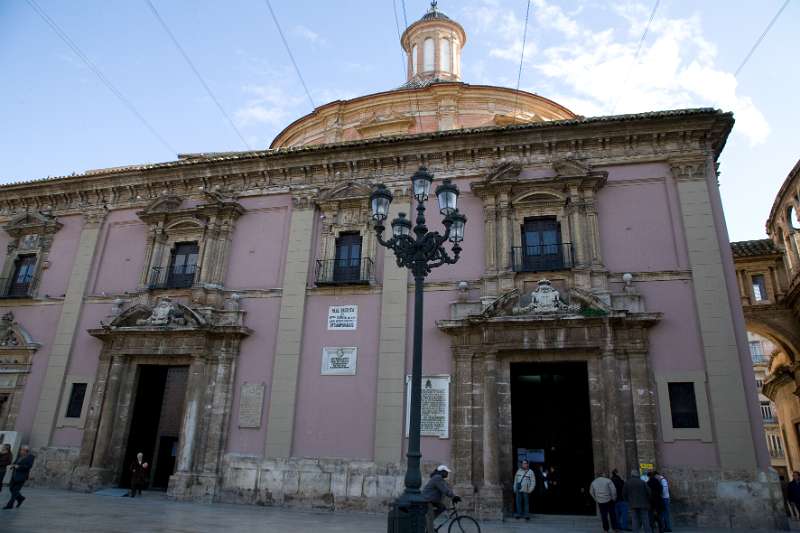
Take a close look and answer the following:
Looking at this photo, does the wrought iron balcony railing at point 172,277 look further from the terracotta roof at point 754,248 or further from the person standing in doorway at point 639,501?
the terracotta roof at point 754,248

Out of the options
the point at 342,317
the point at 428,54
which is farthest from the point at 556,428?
the point at 428,54

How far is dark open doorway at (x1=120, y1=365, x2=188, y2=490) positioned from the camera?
1337cm

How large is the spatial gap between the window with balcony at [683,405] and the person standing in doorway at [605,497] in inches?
84.5

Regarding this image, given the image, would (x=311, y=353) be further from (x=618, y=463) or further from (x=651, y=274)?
(x=651, y=274)

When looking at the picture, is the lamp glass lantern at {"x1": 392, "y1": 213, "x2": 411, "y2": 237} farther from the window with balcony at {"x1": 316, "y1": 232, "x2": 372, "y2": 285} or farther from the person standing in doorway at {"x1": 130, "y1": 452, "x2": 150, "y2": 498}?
the person standing in doorway at {"x1": 130, "y1": 452, "x2": 150, "y2": 498}

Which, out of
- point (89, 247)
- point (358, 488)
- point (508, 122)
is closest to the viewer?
point (358, 488)

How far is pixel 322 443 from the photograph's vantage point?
11836 mm

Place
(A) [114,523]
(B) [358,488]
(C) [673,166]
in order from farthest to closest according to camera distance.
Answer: (C) [673,166] → (B) [358,488] → (A) [114,523]

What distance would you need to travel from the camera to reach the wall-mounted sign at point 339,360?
483 inches

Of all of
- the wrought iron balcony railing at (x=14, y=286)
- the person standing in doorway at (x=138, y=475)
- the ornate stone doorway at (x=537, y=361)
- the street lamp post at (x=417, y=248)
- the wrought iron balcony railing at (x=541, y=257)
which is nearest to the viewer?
the street lamp post at (x=417, y=248)

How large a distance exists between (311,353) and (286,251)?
2.80m

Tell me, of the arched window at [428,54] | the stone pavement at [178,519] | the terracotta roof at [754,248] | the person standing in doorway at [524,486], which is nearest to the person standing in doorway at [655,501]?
the stone pavement at [178,519]

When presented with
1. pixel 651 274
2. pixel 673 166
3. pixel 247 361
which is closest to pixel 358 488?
pixel 247 361

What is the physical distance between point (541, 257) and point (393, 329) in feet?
12.2
